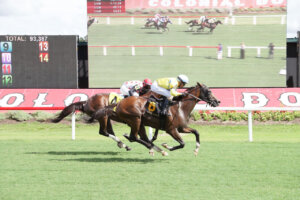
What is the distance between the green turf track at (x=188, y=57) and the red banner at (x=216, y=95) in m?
0.60

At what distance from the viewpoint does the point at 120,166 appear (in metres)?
7.55

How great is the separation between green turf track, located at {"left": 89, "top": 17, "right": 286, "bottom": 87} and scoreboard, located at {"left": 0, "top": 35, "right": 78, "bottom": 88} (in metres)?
0.91

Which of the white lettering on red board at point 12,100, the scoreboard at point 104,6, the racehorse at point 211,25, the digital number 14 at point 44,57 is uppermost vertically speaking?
A: the scoreboard at point 104,6

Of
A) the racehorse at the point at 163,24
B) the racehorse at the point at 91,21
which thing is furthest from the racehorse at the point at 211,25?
the racehorse at the point at 91,21

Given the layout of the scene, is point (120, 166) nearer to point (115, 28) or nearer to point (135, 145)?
point (135, 145)

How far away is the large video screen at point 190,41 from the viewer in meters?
20.6

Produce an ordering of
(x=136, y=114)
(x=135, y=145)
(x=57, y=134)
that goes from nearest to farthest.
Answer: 1. (x=136, y=114)
2. (x=135, y=145)
3. (x=57, y=134)

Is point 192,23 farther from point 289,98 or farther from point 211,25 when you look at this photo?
point 289,98

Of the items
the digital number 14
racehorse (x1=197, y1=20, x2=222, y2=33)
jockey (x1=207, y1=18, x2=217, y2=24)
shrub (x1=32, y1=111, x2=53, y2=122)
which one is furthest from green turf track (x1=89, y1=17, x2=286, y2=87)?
shrub (x1=32, y1=111, x2=53, y2=122)

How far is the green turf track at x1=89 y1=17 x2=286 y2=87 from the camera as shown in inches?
810

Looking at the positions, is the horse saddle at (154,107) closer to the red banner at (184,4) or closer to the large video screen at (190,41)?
the large video screen at (190,41)

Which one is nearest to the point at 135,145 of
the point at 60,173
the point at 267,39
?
the point at 60,173

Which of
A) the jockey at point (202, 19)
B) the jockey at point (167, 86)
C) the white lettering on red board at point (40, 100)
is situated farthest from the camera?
the jockey at point (202, 19)

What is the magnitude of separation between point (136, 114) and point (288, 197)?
3728mm
